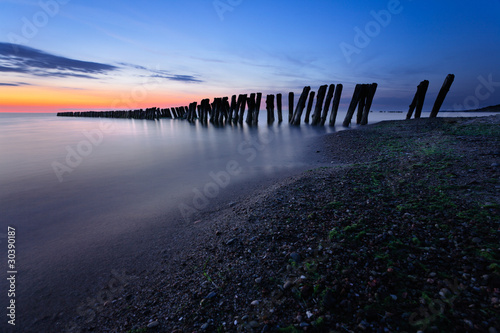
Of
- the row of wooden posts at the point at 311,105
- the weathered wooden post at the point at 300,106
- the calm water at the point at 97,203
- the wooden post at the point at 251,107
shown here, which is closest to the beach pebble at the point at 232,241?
the calm water at the point at 97,203

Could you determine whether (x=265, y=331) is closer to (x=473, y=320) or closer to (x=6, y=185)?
(x=473, y=320)

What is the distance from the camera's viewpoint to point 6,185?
4.70 meters

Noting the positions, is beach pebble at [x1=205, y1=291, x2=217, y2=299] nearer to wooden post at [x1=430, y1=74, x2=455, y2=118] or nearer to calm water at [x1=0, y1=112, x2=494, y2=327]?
calm water at [x1=0, y1=112, x2=494, y2=327]

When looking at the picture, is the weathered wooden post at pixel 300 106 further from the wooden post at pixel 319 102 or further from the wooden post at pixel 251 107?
the wooden post at pixel 251 107

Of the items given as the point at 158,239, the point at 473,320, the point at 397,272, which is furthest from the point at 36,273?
the point at 473,320

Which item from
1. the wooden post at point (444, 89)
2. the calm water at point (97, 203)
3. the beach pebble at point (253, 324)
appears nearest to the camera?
the beach pebble at point (253, 324)

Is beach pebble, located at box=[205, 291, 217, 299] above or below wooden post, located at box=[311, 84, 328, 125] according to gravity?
below

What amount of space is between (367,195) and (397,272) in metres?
1.43

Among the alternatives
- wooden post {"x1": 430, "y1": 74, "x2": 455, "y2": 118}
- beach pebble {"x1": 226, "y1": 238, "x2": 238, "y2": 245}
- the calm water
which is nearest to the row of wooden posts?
wooden post {"x1": 430, "y1": 74, "x2": 455, "y2": 118}

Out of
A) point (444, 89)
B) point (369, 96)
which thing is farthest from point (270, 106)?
point (444, 89)

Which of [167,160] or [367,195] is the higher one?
[367,195]

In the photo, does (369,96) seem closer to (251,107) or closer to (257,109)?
(257,109)

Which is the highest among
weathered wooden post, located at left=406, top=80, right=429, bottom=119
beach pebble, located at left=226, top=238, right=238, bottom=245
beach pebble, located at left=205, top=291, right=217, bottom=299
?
weathered wooden post, located at left=406, top=80, right=429, bottom=119

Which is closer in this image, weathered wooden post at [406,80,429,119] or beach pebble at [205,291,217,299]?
beach pebble at [205,291,217,299]
